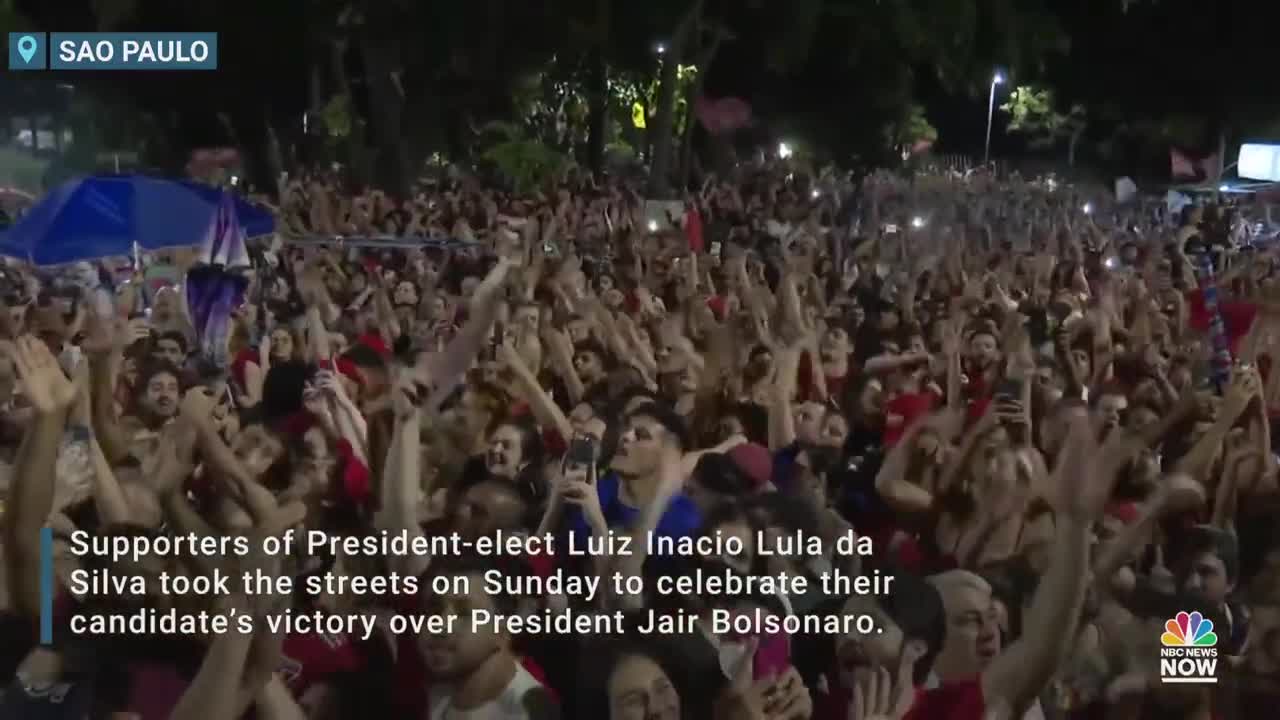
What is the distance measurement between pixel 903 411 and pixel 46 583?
2.74 metres

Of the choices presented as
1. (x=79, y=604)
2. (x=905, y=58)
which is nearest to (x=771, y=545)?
(x=79, y=604)

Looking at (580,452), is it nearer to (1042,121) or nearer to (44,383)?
(44,383)

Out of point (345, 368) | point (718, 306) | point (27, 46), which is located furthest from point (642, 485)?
point (718, 306)

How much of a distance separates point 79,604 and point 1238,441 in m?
3.22

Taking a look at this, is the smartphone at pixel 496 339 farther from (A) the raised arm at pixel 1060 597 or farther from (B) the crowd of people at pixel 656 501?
(A) the raised arm at pixel 1060 597

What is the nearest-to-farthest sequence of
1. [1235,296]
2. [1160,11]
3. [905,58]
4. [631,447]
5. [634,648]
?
[634,648] → [631,447] → [1235,296] → [905,58] → [1160,11]

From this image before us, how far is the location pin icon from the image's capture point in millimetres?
5418

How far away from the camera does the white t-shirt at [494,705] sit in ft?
11.1

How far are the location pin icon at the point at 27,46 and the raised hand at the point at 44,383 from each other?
1987 millimetres

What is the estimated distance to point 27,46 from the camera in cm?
548

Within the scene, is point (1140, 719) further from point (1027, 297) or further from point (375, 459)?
point (1027, 297)

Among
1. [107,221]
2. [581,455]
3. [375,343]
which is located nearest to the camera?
[581,455]

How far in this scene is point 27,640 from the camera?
11.6 feet

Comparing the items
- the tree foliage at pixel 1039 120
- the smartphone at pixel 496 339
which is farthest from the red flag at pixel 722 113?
the tree foliage at pixel 1039 120
